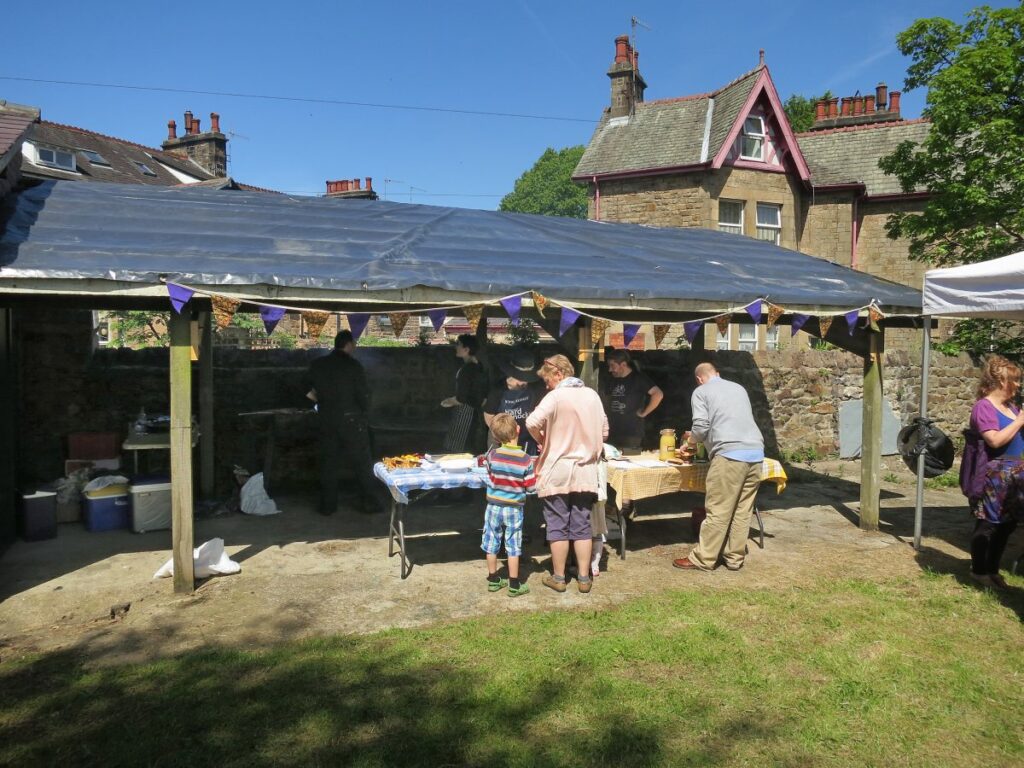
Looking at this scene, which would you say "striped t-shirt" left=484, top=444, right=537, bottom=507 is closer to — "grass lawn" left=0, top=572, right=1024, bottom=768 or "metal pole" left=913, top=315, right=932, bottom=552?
"grass lawn" left=0, top=572, right=1024, bottom=768

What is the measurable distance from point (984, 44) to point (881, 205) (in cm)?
690

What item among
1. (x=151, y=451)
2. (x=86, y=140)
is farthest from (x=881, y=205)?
(x=86, y=140)

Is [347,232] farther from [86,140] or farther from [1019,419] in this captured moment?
[86,140]

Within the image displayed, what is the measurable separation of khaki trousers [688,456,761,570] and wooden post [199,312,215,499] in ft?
19.1

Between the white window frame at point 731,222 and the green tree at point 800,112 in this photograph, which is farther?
the green tree at point 800,112

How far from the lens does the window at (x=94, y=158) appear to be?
27.6 meters

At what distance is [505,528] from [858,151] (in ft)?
63.3

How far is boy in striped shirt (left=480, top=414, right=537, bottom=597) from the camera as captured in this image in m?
5.43

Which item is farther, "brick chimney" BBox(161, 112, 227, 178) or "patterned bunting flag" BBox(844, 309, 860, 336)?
"brick chimney" BBox(161, 112, 227, 178)

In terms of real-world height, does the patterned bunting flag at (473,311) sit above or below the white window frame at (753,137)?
below

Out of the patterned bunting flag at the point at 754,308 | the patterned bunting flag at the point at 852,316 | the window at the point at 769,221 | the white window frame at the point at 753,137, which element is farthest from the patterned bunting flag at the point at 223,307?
the window at the point at 769,221

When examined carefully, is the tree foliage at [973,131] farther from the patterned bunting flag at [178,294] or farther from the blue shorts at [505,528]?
the patterned bunting flag at [178,294]

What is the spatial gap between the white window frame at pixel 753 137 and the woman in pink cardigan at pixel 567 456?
14.8 m

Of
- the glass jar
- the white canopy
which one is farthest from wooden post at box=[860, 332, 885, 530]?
the glass jar
